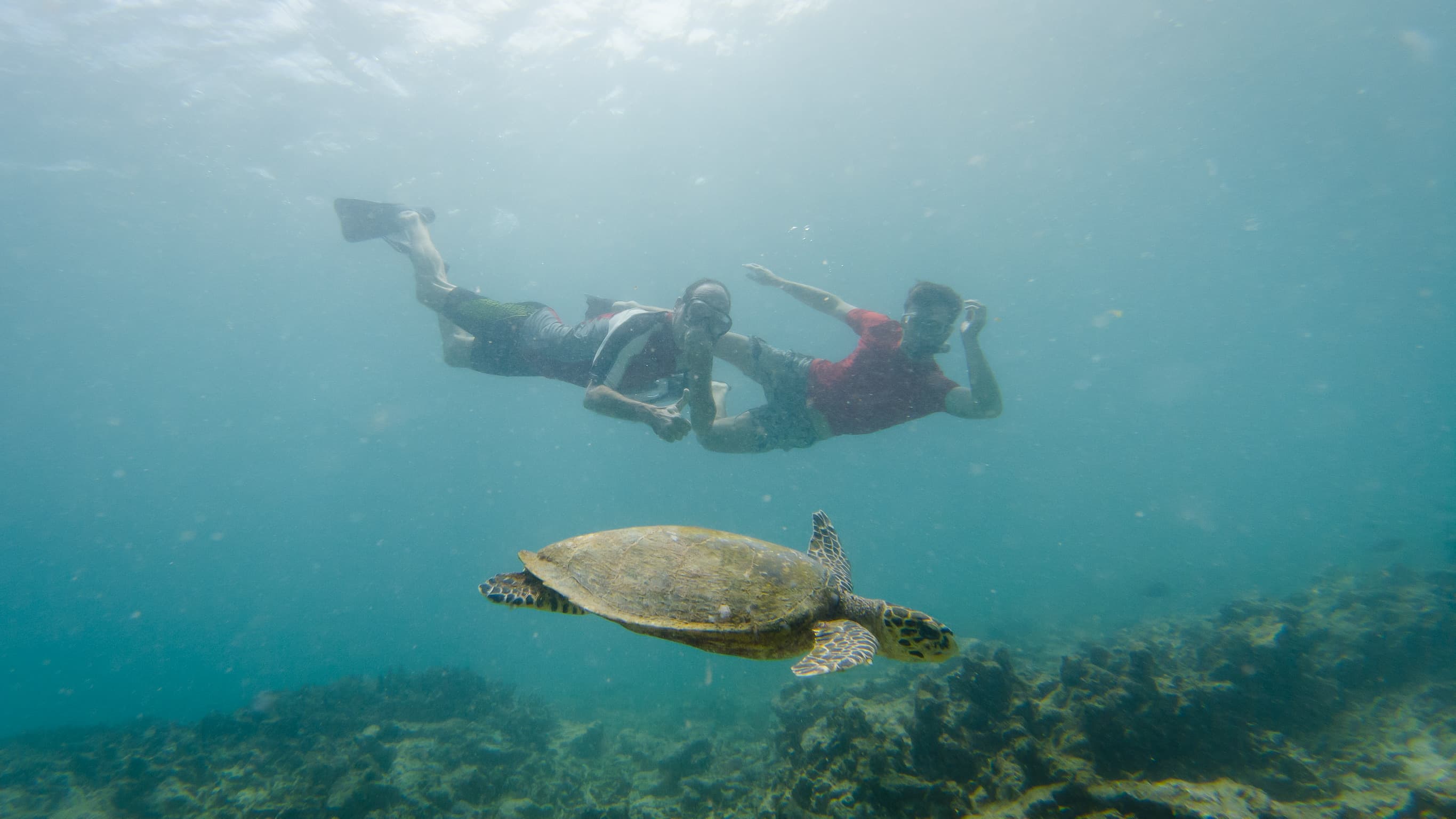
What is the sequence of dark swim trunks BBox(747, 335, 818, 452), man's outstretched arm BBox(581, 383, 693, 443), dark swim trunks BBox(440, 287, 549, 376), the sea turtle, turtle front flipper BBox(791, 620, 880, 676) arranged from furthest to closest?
1. dark swim trunks BBox(440, 287, 549, 376)
2. dark swim trunks BBox(747, 335, 818, 452)
3. man's outstretched arm BBox(581, 383, 693, 443)
4. the sea turtle
5. turtle front flipper BBox(791, 620, 880, 676)

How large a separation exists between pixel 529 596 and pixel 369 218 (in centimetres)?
1122

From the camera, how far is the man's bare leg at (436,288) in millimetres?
8633

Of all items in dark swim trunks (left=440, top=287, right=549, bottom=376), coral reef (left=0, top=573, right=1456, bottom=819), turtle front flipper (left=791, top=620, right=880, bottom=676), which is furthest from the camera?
dark swim trunks (left=440, top=287, right=549, bottom=376)

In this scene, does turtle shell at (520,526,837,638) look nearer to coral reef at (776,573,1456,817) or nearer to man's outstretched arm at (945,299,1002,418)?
coral reef at (776,573,1456,817)

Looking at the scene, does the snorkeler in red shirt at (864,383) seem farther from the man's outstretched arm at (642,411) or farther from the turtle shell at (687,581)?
the turtle shell at (687,581)

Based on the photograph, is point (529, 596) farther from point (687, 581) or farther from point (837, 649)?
point (837, 649)

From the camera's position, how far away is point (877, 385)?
7.42 meters

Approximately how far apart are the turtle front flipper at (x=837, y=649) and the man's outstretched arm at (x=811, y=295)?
634cm

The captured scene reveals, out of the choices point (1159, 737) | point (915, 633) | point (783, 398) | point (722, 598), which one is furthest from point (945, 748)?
point (783, 398)

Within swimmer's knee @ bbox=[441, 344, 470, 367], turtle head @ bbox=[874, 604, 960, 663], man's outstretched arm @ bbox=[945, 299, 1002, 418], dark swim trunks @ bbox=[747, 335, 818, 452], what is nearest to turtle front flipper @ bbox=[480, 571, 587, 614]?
turtle head @ bbox=[874, 604, 960, 663]

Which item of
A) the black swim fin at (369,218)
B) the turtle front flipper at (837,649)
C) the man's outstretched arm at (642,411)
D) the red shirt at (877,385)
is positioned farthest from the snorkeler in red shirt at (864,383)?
the black swim fin at (369,218)

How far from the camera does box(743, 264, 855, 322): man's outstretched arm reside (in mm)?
8586

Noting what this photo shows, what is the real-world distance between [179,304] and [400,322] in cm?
1667

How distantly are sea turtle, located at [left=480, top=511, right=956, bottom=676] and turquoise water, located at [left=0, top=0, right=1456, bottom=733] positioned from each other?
50.5 feet
